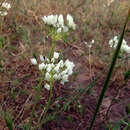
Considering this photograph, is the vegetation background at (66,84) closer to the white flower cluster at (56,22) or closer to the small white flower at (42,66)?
the white flower cluster at (56,22)

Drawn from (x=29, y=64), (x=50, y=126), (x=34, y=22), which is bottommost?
(x=50, y=126)

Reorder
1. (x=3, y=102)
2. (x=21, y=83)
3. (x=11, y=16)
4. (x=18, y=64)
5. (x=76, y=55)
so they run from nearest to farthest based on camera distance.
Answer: (x=3, y=102) → (x=21, y=83) → (x=18, y=64) → (x=76, y=55) → (x=11, y=16)

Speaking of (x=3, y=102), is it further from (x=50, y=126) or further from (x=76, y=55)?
(x=76, y=55)

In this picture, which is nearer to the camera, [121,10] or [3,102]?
[3,102]

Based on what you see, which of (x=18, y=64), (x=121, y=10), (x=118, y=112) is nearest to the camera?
(x=118, y=112)

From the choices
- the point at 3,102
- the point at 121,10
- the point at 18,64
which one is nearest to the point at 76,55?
the point at 18,64

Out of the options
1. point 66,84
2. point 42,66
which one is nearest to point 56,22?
point 42,66

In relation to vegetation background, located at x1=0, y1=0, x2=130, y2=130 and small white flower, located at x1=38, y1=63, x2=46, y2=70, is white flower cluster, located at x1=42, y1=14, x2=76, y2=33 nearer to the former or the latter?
vegetation background, located at x1=0, y1=0, x2=130, y2=130

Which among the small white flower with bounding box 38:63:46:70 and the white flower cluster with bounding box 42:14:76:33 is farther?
the white flower cluster with bounding box 42:14:76:33

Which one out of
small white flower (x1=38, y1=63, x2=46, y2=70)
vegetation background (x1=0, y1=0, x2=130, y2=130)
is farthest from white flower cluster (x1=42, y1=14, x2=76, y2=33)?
small white flower (x1=38, y1=63, x2=46, y2=70)

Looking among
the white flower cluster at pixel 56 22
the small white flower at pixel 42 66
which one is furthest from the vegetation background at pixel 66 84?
the small white flower at pixel 42 66

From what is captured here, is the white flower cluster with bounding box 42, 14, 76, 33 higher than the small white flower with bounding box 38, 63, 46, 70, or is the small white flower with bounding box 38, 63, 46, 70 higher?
the white flower cluster with bounding box 42, 14, 76, 33
